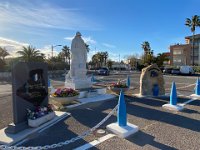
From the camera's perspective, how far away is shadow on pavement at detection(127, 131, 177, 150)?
4.79m

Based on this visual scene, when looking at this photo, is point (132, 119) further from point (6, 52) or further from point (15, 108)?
point (6, 52)

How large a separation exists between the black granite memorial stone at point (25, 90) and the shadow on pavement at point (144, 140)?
3.18m

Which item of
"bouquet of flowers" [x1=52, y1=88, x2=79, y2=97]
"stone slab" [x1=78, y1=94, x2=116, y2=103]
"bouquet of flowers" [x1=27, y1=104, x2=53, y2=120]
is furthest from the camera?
"stone slab" [x1=78, y1=94, x2=116, y2=103]

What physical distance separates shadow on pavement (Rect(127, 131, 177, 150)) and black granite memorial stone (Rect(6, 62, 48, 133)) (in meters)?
3.18

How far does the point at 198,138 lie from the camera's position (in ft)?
17.0

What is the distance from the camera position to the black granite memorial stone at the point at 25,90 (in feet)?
18.8

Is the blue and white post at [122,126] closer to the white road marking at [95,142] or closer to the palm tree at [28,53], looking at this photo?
the white road marking at [95,142]

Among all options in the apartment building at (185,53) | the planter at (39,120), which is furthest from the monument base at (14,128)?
the apartment building at (185,53)

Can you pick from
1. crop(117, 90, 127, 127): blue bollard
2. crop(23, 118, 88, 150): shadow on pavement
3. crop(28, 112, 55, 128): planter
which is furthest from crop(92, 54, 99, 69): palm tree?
crop(117, 90, 127, 127): blue bollard

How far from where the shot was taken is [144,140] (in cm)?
516

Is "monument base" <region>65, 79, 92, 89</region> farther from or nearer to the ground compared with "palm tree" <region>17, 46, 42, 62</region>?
nearer to the ground

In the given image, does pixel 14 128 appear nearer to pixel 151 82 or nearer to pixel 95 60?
pixel 151 82

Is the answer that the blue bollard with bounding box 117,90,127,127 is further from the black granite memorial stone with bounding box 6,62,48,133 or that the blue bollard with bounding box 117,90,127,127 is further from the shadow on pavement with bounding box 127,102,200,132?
the black granite memorial stone with bounding box 6,62,48,133

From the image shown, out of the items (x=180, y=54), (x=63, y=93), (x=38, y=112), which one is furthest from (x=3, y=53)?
(x=180, y=54)
